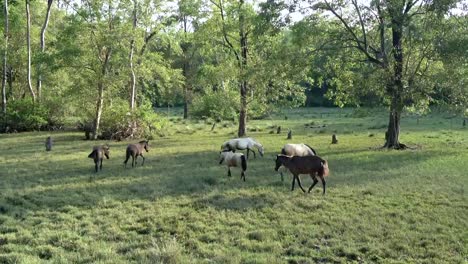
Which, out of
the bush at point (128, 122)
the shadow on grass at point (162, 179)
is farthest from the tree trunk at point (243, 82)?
the shadow on grass at point (162, 179)

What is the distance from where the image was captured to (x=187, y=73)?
51.8m

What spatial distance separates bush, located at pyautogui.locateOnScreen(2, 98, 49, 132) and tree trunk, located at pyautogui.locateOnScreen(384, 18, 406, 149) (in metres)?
23.1

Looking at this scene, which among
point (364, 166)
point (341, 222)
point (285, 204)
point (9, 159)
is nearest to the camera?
point (341, 222)

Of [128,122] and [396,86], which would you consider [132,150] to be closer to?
[128,122]

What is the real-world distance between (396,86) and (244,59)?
1045cm

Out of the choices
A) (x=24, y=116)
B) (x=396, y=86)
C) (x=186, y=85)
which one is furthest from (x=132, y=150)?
(x=186, y=85)

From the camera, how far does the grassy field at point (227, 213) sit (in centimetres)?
819

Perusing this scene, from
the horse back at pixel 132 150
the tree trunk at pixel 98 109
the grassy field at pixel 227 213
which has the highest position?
the tree trunk at pixel 98 109

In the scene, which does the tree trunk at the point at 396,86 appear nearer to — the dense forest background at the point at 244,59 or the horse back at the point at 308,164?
the dense forest background at the point at 244,59

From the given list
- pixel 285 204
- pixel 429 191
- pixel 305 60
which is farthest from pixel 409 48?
pixel 285 204

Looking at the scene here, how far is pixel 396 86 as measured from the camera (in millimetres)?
18891

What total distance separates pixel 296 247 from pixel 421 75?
1419 cm

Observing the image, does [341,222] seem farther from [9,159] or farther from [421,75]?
[9,159]

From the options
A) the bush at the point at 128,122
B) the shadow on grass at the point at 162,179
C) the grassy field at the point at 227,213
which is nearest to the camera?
the grassy field at the point at 227,213
